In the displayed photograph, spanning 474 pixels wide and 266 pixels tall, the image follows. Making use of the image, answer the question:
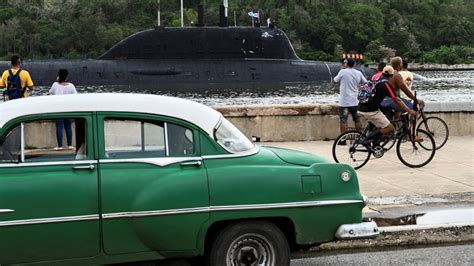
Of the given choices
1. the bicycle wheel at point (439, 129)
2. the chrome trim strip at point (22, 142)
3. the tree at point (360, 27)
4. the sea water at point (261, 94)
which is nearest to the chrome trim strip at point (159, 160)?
the chrome trim strip at point (22, 142)

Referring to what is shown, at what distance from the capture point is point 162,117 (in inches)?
189

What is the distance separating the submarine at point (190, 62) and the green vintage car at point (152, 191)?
44115mm

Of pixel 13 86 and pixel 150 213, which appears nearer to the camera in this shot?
pixel 150 213

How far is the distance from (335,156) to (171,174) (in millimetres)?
5575

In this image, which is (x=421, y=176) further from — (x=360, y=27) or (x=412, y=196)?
(x=360, y=27)

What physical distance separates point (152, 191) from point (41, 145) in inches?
45.4

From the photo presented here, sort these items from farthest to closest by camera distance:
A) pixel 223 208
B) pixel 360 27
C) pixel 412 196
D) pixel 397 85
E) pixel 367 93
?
pixel 360 27 < pixel 397 85 < pixel 367 93 < pixel 412 196 < pixel 223 208

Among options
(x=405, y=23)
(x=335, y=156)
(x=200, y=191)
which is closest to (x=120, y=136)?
(x=200, y=191)

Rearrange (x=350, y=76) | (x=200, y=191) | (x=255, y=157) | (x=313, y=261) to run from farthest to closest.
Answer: (x=350, y=76) < (x=313, y=261) < (x=255, y=157) < (x=200, y=191)

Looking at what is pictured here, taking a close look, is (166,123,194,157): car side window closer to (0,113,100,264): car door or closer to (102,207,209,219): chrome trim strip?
(102,207,209,219): chrome trim strip

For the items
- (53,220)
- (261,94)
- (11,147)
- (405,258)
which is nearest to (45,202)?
(53,220)

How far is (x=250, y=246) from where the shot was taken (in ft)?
16.0

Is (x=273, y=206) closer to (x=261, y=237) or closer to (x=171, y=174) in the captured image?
(x=261, y=237)

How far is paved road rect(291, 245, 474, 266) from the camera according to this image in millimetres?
5781
